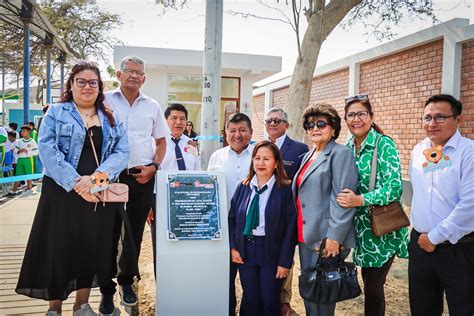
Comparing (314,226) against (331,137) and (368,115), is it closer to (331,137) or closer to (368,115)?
(331,137)

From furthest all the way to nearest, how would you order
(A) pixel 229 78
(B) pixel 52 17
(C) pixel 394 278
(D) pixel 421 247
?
(B) pixel 52 17 < (A) pixel 229 78 < (C) pixel 394 278 < (D) pixel 421 247

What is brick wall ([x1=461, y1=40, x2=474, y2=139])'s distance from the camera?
679 centimetres

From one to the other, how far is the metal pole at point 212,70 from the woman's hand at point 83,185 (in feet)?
6.64

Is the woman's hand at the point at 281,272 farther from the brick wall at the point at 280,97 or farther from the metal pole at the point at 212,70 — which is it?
the brick wall at the point at 280,97

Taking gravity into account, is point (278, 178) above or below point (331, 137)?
below

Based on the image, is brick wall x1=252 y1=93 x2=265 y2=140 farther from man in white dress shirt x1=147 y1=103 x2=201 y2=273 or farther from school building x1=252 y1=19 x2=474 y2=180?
man in white dress shirt x1=147 y1=103 x2=201 y2=273

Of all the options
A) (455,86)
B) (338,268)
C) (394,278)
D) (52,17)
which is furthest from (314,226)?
(52,17)

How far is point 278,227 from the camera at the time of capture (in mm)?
2906

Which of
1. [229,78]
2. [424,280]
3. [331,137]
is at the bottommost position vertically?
[424,280]

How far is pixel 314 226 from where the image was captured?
276cm

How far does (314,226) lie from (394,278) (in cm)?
276

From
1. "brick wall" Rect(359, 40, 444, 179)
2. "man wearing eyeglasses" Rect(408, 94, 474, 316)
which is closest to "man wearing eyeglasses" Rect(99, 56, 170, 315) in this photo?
"man wearing eyeglasses" Rect(408, 94, 474, 316)

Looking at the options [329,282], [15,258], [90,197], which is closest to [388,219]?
[329,282]

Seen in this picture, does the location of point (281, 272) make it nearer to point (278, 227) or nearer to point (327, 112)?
point (278, 227)
